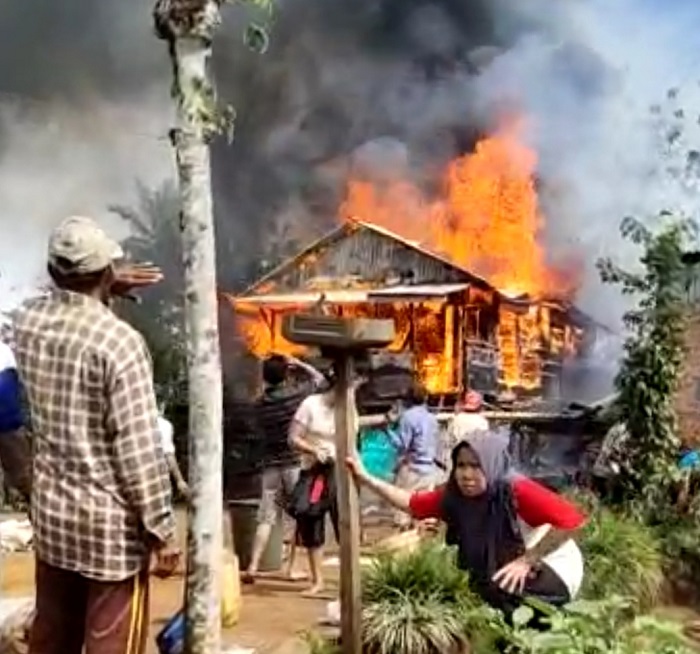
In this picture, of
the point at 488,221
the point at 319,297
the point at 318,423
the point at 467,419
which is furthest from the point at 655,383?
the point at 318,423

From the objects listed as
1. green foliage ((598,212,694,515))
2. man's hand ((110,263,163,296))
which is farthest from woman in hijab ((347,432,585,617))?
green foliage ((598,212,694,515))

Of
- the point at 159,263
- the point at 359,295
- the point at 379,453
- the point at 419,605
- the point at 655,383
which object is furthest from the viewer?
the point at 159,263

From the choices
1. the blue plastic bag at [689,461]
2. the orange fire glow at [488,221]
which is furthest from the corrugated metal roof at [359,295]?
the blue plastic bag at [689,461]

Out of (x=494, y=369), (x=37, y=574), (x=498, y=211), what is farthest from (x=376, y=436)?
(x=37, y=574)

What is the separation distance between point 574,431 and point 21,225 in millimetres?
4978

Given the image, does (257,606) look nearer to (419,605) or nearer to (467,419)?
(419,605)

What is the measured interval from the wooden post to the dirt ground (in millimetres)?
720

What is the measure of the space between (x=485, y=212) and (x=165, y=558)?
8812mm

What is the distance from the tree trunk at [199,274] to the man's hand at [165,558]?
1.01m

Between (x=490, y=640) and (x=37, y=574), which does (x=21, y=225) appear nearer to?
(x=490, y=640)

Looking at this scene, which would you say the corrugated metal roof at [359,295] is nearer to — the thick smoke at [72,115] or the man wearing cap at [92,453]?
the thick smoke at [72,115]

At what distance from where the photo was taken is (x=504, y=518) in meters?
4.98

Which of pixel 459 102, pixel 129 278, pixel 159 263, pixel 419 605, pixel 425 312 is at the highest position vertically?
pixel 459 102

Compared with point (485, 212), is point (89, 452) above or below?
below
